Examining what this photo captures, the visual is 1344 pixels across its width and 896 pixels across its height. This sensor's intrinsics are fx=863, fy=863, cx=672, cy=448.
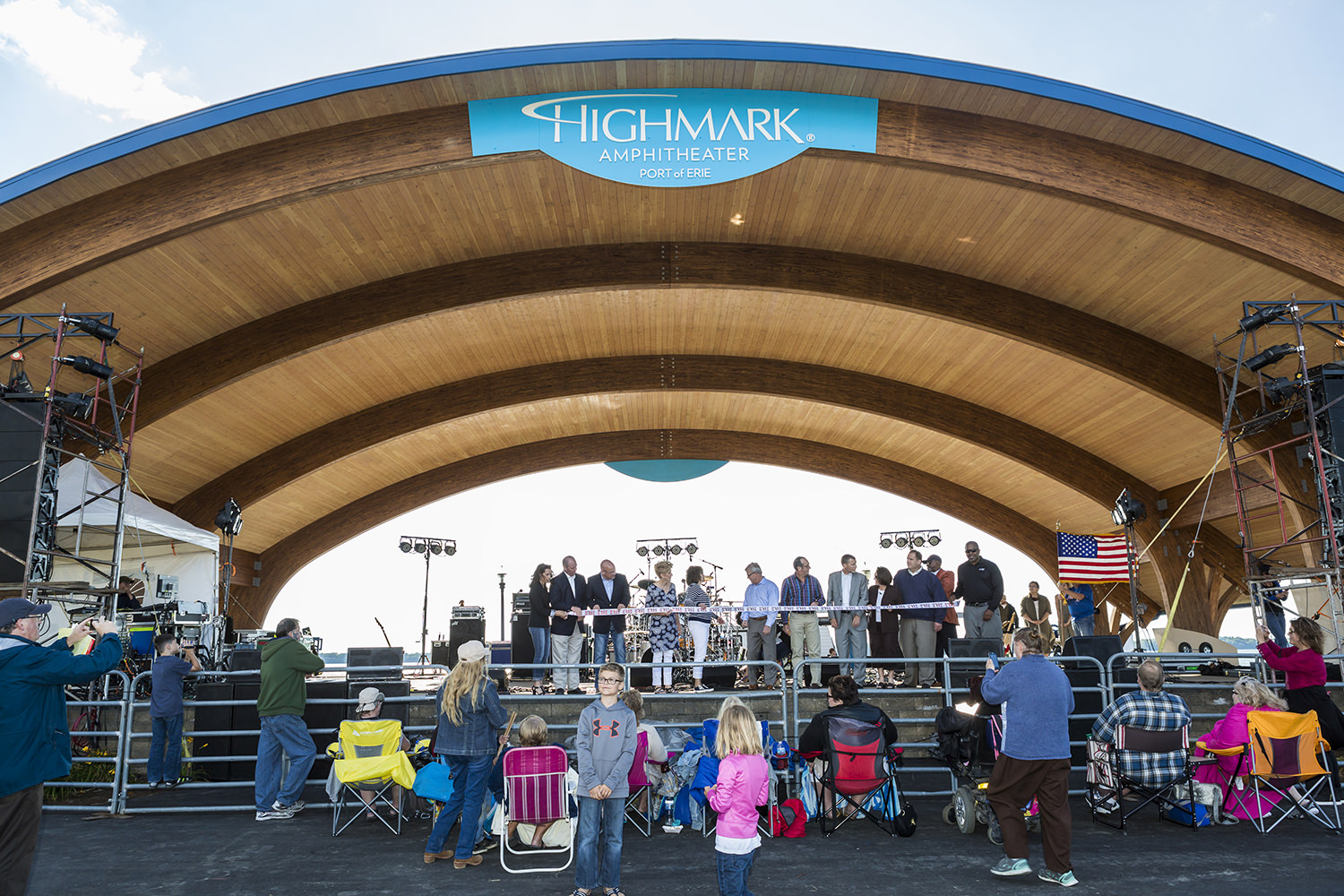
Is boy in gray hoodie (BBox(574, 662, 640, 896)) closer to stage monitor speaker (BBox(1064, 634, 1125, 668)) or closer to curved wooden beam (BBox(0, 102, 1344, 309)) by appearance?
stage monitor speaker (BBox(1064, 634, 1125, 668))

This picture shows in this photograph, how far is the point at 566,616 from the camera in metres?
10.3

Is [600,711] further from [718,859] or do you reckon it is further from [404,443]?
[404,443]

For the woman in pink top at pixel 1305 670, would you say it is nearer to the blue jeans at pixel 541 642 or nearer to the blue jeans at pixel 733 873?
the blue jeans at pixel 733 873

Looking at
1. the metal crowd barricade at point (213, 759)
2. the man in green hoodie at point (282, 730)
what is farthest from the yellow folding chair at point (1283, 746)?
the man in green hoodie at point (282, 730)

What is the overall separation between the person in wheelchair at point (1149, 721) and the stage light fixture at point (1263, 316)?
20.3ft

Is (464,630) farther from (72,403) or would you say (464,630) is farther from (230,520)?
(72,403)

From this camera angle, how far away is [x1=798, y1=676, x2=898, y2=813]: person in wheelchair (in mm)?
6465

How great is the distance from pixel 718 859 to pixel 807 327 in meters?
13.9

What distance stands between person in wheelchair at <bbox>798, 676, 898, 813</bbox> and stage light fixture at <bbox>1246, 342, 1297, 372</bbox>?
308 inches

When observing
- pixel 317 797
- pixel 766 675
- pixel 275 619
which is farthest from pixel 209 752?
pixel 275 619

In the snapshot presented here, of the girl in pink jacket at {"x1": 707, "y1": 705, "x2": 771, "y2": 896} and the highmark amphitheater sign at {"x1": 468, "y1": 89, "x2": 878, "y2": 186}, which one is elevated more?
the highmark amphitheater sign at {"x1": 468, "y1": 89, "x2": 878, "y2": 186}

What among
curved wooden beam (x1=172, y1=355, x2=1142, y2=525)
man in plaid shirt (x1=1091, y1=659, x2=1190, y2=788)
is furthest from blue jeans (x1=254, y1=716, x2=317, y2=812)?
curved wooden beam (x1=172, y1=355, x2=1142, y2=525)

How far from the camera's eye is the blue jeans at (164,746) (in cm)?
834

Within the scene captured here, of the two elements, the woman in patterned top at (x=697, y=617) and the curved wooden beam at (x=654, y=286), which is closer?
the woman in patterned top at (x=697, y=617)
